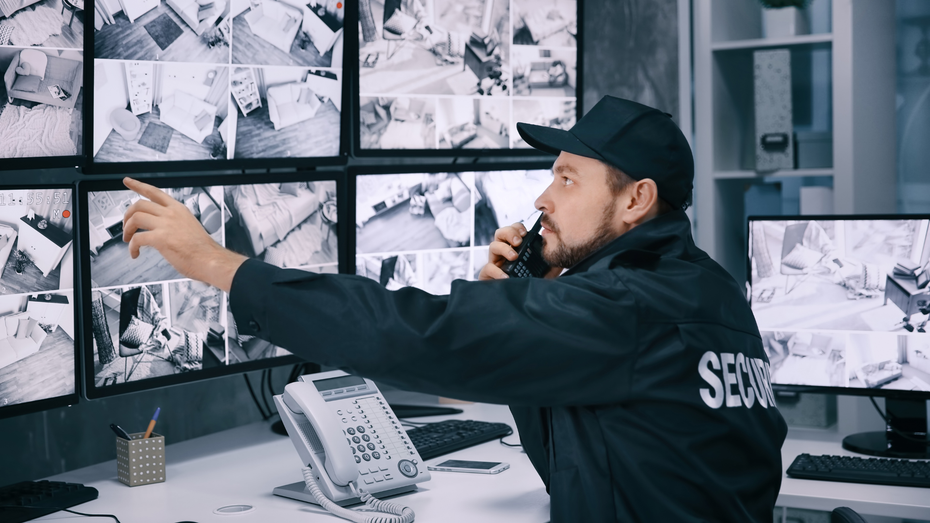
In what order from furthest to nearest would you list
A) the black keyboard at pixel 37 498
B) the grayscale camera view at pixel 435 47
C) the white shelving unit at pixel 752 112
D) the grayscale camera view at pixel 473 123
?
the white shelving unit at pixel 752 112
the grayscale camera view at pixel 473 123
the grayscale camera view at pixel 435 47
the black keyboard at pixel 37 498

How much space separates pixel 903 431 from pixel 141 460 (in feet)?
5.08

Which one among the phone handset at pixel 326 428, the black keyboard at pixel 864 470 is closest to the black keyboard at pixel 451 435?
the phone handset at pixel 326 428

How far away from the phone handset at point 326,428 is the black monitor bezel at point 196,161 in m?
0.53

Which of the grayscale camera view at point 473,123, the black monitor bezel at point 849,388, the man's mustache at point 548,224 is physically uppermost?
the grayscale camera view at point 473,123

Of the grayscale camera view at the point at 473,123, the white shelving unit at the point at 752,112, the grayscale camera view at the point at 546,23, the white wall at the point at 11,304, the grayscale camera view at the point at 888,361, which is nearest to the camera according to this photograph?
the white wall at the point at 11,304

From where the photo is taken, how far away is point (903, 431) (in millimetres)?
1926

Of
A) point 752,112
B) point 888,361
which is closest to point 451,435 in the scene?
point 888,361

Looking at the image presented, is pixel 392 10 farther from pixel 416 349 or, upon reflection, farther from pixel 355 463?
pixel 416 349

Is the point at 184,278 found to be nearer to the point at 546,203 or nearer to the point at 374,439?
the point at 374,439

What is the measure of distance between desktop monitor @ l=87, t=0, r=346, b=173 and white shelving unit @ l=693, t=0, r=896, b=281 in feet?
4.16

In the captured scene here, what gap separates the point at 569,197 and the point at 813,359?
0.83 meters

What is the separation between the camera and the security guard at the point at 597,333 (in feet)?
3.56

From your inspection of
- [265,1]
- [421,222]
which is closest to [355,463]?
[421,222]

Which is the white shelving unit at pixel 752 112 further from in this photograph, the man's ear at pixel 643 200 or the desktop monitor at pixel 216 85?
the man's ear at pixel 643 200
